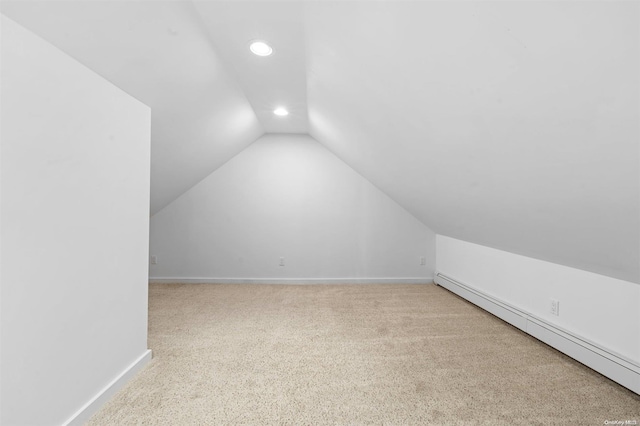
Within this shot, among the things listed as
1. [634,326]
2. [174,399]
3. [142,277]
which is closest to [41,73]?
[142,277]

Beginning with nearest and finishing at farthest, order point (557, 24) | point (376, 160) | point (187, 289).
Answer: point (557, 24), point (376, 160), point (187, 289)

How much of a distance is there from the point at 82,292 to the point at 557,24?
2.23 metres

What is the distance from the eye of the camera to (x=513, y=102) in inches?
46.1

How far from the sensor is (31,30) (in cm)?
117

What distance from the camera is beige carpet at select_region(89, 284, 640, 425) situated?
1538mm

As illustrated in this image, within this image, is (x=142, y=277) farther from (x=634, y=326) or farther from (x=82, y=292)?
(x=634, y=326)

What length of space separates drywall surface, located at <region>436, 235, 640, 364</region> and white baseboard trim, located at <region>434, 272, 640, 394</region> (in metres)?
0.04

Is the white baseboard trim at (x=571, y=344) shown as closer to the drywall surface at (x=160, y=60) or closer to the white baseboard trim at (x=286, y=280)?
the white baseboard trim at (x=286, y=280)

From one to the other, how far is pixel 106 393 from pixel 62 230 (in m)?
0.98

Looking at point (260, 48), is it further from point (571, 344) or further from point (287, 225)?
point (571, 344)

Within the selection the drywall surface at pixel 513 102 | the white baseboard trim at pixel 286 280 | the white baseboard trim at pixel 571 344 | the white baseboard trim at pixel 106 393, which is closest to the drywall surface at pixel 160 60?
the drywall surface at pixel 513 102

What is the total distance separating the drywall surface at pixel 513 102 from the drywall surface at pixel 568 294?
0.50ft

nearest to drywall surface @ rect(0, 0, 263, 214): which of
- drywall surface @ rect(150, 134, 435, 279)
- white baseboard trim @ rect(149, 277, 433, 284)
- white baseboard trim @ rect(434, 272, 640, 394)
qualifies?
drywall surface @ rect(150, 134, 435, 279)

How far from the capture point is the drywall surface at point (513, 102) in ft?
2.83
